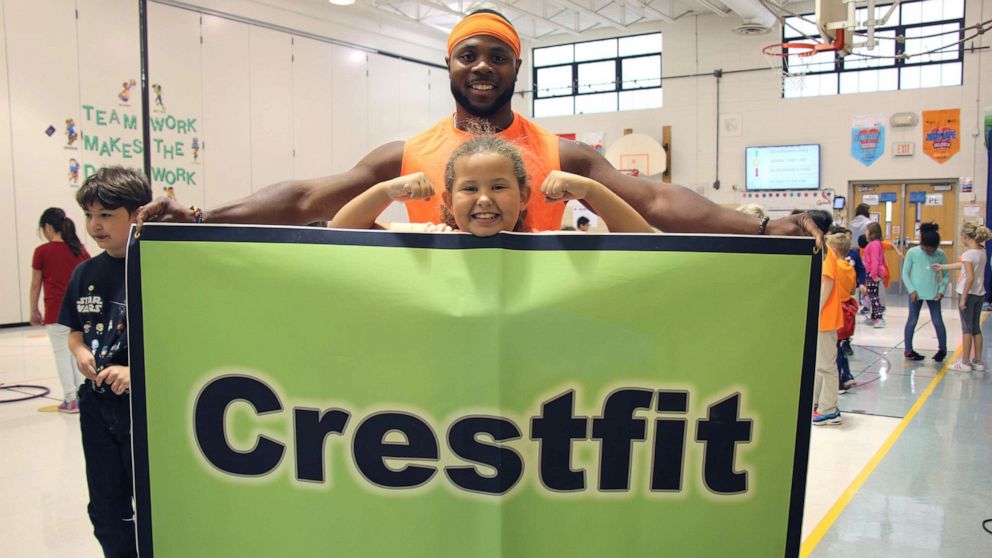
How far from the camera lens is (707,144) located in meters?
14.4

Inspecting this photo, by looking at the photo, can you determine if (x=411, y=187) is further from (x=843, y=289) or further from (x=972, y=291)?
(x=972, y=291)

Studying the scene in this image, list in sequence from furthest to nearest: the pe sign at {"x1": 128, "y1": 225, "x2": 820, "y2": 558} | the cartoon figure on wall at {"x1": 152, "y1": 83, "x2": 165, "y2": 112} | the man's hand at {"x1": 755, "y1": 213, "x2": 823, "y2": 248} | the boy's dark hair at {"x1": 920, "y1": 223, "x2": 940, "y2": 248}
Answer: the cartoon figure on wall at {"x1": 152, "y1": 83, "x2": 165, "y2": 112}
the boy's dark hair at {"x1": 920, "y1": 223, "x2": 940, "y2": 248}
the man's hand at {"x1": 755, "y1": 213, "x2": 823, "y2": 248}
the pe sign at {"x1": 128, "y1": 225, "x2": 820, "y2": 558}

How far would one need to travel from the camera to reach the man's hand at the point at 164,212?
1504 mm

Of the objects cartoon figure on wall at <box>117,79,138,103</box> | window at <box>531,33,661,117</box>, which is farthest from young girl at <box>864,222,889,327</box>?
cartoon figure on wall at <box>117,79,138,103</box>

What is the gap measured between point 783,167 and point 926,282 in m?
6.94

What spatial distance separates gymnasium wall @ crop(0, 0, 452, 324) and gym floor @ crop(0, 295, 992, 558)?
3.81 m

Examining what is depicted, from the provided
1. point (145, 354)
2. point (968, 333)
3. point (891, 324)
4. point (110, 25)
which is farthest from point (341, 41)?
point (145, 354)

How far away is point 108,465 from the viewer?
2094mm

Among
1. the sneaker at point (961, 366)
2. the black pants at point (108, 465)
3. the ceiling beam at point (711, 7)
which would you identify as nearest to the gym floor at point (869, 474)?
the sneaker at point (961, 366)

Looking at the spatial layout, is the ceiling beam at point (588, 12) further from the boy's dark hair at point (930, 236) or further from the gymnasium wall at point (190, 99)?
the boy's dark hair at point (930, 236)

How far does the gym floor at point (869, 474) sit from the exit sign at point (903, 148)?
750 cm

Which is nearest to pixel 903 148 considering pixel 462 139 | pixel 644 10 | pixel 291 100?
pixel 644 10

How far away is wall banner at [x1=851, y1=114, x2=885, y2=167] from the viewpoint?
1297 centimetres

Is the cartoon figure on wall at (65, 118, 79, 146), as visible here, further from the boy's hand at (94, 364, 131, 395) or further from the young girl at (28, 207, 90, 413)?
the boy's hand at (94, 364, 131, 395)
